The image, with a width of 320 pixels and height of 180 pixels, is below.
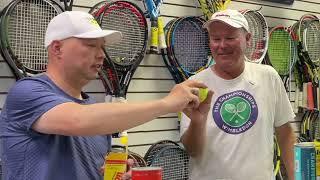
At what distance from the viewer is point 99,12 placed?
2783 millimetres

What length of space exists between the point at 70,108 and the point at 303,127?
319cm

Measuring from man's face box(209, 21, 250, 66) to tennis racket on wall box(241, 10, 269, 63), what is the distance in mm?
1320

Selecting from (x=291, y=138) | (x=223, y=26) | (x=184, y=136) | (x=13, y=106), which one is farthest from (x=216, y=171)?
(x=13, y=106)

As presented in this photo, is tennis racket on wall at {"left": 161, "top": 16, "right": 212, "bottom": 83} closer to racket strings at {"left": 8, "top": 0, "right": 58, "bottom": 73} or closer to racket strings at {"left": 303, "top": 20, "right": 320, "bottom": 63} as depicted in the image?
racket strings at {"left": 8, "top": 0, "right": 58, "bottom": 73}

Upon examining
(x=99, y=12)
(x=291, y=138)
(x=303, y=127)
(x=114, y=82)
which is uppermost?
(x=99, y=12)

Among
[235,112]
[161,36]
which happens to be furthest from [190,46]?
[235,112]

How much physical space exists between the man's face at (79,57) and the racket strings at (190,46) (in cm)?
155

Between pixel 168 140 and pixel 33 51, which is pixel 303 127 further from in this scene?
pixel 33 51

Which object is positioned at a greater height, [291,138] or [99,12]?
[99,12]

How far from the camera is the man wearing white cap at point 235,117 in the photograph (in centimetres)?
226

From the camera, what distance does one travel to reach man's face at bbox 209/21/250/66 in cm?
233

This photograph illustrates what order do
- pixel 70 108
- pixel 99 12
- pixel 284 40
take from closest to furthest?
pixel 70 108 → pixel 99 12 → pixel 284 40

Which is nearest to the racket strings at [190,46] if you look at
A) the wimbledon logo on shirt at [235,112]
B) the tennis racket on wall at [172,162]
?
the tennis racket on wall at [172,162]

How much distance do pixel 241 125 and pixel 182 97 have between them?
0.78 meters
